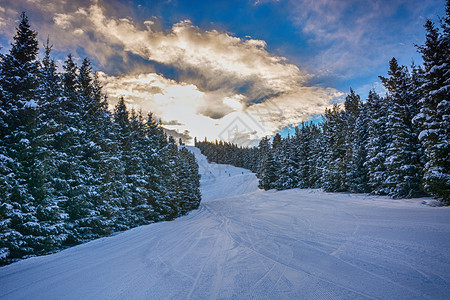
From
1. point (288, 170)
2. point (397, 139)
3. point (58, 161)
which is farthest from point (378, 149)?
point (58, 161)

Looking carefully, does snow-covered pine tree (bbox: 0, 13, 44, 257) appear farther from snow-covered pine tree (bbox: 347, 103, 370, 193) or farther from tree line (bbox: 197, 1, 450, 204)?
snow-covered pine tree (bbox: 347, 103, 370, 193)

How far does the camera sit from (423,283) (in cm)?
371

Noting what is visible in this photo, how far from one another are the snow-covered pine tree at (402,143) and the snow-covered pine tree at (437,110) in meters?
3.00

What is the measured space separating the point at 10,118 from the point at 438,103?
2387 cm

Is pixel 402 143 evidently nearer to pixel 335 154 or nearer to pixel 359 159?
pixel 359 159

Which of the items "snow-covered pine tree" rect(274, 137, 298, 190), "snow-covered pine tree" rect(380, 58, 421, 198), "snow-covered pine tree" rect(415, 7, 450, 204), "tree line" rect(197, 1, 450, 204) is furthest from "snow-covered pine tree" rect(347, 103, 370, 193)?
"snow-covered pine tree" rect(274, 137, 298, 190)

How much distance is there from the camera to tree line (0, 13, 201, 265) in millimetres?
8867

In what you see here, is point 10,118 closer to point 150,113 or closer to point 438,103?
point 150,113

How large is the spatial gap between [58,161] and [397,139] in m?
24.2

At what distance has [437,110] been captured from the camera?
11.7 metres

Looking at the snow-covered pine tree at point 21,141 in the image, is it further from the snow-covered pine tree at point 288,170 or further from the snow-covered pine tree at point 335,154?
the snow-covered pine tree at point 288,170

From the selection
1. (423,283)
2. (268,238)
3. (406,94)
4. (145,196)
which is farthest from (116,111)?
(406,94)

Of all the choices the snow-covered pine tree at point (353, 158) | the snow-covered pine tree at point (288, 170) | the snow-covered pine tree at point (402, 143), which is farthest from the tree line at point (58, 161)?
the snow-covered pine tree at point (288, 170)

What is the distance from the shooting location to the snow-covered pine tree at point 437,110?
36.6ft
